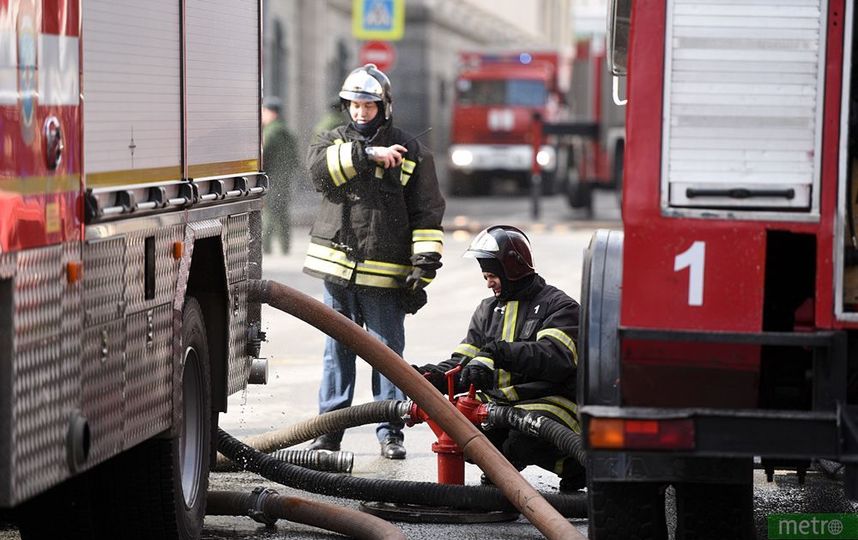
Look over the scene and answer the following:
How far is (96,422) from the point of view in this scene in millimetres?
5172

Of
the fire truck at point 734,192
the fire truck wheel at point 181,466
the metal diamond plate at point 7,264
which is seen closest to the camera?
the metal diamond plate at point 7,264

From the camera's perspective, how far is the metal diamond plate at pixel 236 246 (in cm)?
688

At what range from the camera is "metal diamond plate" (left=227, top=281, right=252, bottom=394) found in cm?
Answer: 697

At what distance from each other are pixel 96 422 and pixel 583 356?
4.73ft

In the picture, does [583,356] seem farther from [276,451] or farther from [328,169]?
[328,169]

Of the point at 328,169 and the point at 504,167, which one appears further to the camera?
the point at 504,167

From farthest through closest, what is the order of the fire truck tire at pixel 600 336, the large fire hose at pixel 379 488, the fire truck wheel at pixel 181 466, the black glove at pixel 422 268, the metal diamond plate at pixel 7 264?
the black glove at pixel 422 268 → the large fire hose at pixel 379 488 → the fire truck wheel at pixel 181 466 → the fire truck tire at pixel 600 336 → the metal diamond plate at pixel 7 264

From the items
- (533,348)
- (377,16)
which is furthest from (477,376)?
(377,16)

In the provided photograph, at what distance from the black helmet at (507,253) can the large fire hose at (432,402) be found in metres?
0.72

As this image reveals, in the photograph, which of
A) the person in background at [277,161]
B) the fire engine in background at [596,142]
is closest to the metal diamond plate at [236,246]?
the person in background at [277,161]

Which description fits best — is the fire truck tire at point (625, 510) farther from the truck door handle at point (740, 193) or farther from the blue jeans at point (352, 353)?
the blue jeans at point (352, 353)

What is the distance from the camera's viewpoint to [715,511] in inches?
218

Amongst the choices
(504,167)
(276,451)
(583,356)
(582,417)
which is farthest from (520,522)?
(504,167)

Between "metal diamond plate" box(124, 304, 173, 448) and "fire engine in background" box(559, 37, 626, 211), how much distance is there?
22016 millimetres
